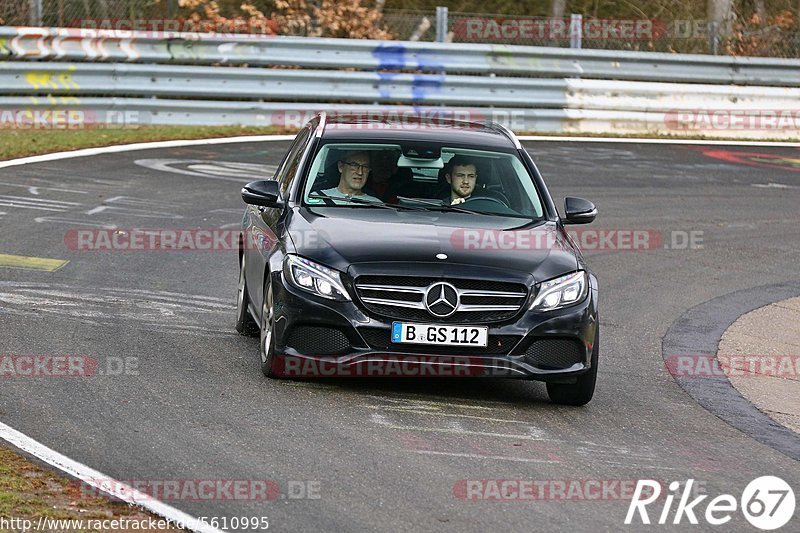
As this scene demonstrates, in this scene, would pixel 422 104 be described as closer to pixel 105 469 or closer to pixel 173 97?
pixel 173 97

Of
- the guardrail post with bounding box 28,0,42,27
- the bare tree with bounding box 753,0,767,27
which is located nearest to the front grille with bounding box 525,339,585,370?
the guardrail post with bounding box 28,0,42,27

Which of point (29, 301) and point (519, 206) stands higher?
point (519, 206)

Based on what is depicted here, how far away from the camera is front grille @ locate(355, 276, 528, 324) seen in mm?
7969

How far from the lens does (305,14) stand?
25219 mm

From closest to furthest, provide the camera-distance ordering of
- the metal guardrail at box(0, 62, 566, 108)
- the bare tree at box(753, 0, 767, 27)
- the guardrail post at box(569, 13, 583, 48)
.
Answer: the metal guardrail at box(0, 62, 566, 108), the guardrail post at box(569, 13, 583, 48), the bare tree at box(753, 0, 767, 27)

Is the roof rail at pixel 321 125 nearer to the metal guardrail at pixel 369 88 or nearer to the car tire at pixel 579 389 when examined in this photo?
the car tire at pixel 579 389

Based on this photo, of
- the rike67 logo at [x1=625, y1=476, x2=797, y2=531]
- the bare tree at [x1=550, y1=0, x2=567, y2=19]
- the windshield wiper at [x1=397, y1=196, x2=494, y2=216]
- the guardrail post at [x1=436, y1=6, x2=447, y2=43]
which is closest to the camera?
the rike67 logo at [x1=625, y1=476, x2=797, y2=531]

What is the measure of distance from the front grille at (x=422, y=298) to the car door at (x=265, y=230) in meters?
A: 0.69

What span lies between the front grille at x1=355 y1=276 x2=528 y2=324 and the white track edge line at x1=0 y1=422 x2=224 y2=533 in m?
1.99

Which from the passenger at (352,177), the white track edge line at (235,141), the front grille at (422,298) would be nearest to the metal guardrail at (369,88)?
the white track edge line at (235,141)

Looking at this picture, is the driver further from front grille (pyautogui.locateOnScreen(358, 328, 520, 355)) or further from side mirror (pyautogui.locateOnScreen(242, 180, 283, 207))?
front grille (pyautogui.locateOnScreen(358, 328, 520, 355))

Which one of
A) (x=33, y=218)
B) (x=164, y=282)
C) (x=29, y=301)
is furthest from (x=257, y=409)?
(x=33, y=218)

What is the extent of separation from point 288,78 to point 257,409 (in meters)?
14.8

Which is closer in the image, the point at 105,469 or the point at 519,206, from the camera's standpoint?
the point at 105,469
